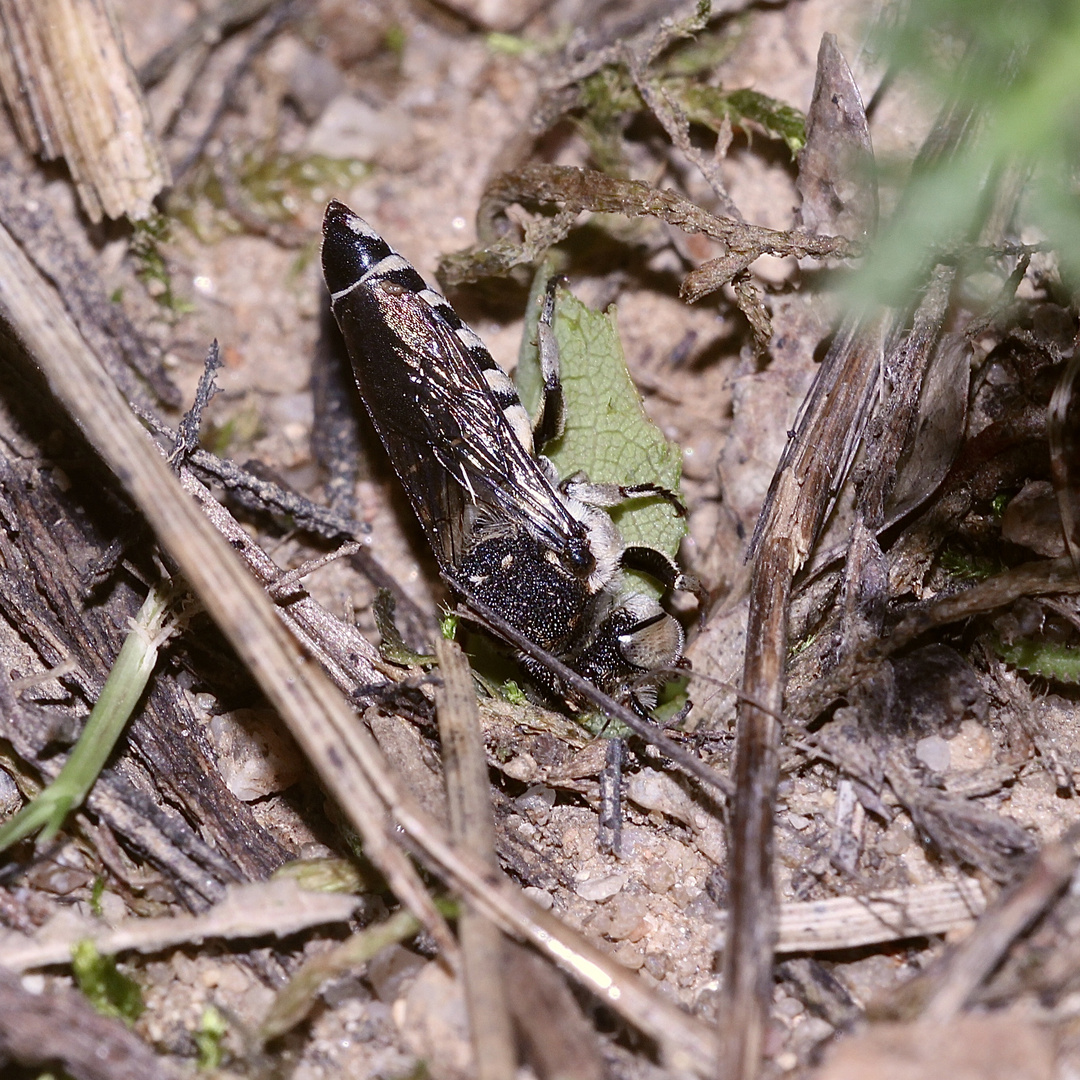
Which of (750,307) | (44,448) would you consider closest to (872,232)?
(750,307)

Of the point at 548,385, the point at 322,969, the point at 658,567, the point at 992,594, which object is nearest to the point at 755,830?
the point at 992,594

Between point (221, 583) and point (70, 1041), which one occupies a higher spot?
point (221, 583)

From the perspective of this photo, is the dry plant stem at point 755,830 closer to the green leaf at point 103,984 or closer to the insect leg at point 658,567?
the insect leg at point 658,567

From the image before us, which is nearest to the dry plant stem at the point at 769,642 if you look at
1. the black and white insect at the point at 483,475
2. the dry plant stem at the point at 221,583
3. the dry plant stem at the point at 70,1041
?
the black and white insect at the point at 483,475

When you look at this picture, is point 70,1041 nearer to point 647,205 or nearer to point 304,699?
point 304,699

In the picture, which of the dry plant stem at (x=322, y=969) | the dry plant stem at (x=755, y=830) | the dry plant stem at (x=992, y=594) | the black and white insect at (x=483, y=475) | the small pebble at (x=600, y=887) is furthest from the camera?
the black and white insect at (x=483, y=475)

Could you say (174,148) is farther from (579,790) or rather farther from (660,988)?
(660,988)
